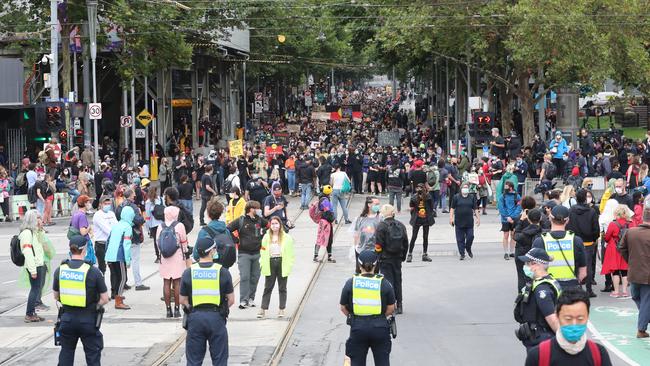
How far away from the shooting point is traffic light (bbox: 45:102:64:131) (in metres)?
32.5

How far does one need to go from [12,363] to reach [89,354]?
2667mm

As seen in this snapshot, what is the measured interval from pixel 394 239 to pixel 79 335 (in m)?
5.48

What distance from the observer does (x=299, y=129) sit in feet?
265

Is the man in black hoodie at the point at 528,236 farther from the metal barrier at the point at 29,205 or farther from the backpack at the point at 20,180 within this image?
the backpack at the point at 20,180

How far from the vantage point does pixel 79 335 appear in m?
11.2

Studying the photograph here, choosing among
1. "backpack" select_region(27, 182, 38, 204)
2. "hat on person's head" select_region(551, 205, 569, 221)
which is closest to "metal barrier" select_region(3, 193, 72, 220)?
"backpack" select_region(27, 182, 38, 204)

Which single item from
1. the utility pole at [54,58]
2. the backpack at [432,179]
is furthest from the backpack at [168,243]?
the utility pole at [54,58]

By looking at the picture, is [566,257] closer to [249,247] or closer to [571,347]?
[249,247]

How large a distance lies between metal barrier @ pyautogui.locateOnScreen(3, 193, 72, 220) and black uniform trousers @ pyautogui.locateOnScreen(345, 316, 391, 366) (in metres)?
23.3

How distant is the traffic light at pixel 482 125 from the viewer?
39844mm

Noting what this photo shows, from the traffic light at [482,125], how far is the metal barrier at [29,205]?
45.7 feet

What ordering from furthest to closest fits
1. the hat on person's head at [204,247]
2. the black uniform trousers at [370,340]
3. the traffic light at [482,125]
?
the traffic light at [482,125], the hat on person's head at [204,247], the black uniform trousers at [370,340]

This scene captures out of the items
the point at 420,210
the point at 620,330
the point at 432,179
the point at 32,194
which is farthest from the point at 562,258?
the point at 32,194

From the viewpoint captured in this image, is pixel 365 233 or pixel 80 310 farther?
pixel 365 233
